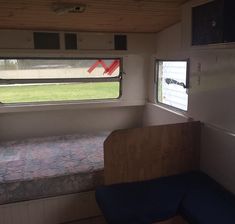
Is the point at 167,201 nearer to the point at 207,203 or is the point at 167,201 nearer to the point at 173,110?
the point at 207,203

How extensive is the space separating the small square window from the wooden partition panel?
1.60 ft

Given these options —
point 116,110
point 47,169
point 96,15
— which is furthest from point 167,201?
point 116,110

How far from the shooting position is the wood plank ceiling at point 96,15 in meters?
1.96

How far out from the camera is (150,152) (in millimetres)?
2061

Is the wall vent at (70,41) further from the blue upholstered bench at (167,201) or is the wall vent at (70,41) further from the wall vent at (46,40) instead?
the blue upholstered bench at (167,201)

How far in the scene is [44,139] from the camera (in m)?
2.92

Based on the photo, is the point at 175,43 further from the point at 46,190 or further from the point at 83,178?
the point at 46,190

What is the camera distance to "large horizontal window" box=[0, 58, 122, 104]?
2807mm

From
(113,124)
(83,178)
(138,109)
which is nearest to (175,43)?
(138,109)

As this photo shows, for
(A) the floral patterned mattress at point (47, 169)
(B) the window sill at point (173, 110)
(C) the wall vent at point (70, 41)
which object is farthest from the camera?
(C) the wall vent at point (70, 41)

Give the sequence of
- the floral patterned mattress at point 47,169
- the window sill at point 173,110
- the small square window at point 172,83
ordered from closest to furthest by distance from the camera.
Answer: the floral patterned mattress at point 47,169 → the window sill at point 173,110 → the small square window at point 172,83

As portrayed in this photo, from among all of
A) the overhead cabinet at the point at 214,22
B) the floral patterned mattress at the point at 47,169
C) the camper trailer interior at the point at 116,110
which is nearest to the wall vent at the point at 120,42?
the camper trailer interior at the point at 116,110

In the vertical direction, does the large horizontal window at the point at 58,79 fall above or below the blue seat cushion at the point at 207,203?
above

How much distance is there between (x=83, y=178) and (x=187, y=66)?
1.32m
